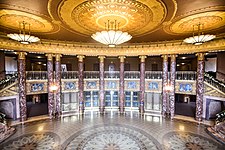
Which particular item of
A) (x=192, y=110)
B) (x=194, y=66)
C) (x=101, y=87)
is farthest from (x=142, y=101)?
(x=194, y=66)

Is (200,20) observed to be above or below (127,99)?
above

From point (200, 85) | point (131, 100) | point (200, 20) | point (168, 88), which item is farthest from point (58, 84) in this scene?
point (200, 85)

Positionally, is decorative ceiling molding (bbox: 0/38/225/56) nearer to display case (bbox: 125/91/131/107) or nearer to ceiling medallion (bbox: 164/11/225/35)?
ceiling medallion (bbox: 164/11/225/35)

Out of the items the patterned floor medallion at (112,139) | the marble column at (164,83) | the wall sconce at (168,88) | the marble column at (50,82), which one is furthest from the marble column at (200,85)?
the marble column at (50,82)

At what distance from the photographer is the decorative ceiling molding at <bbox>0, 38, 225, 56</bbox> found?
29.1 feet

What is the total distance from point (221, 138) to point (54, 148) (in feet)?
29.3

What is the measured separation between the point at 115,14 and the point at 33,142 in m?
7.55

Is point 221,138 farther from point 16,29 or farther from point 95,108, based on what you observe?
point 16,29

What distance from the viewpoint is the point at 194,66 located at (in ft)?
50.5

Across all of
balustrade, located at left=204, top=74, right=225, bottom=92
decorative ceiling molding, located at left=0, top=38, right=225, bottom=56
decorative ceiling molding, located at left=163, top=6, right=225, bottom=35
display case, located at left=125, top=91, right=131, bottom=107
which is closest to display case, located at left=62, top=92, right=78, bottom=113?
decorative ceiling molding, located at left=0, top=38, right=225, bottom=56

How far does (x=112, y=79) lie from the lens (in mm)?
12344

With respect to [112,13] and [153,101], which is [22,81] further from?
Answer: [153,101]

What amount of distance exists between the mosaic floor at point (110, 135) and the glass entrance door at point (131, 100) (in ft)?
8.65

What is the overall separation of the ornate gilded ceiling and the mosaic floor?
607 cm
